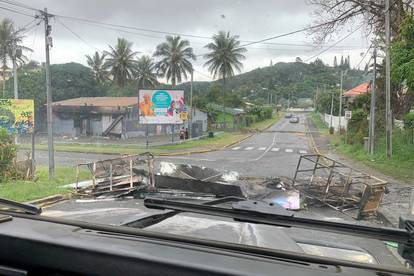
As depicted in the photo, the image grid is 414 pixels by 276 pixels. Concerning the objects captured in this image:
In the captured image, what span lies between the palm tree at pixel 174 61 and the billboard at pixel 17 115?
18009 mm

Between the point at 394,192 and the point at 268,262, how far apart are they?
43.6 feet

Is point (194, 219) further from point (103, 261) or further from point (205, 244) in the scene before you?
point (103, 261)

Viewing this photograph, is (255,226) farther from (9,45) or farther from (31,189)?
(9,45)

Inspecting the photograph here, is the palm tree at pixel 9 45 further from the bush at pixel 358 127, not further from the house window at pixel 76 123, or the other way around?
the bush at pixel 358 127

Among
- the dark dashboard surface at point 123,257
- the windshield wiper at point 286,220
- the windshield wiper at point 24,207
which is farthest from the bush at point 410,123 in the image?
the dark dashboard surface at point 123,257

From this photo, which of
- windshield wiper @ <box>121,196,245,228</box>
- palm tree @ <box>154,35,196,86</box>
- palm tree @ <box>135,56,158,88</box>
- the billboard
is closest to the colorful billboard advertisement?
palm tree @ <box>154,35,196,86</box>

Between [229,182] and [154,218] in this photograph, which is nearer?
[154,218]

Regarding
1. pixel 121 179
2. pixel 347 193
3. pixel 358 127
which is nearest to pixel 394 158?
pixel 358 127

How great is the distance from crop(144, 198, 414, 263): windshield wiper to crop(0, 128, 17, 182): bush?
40.6 ft

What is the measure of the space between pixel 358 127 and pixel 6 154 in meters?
25.3

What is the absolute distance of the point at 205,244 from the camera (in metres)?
1.45

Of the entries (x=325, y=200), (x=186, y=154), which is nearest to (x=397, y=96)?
(x=186, y=154)

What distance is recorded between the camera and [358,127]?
32.3 meters

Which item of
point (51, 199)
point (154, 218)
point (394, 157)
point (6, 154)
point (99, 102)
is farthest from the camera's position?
point (99, 102)
